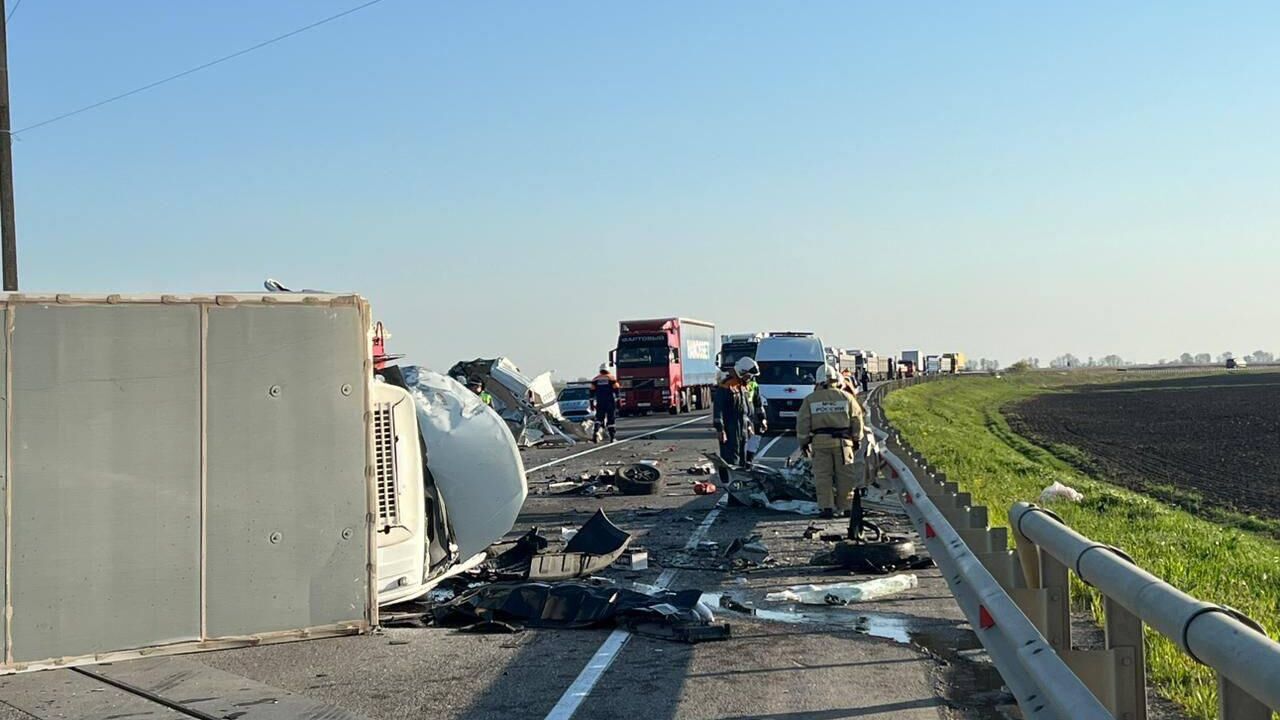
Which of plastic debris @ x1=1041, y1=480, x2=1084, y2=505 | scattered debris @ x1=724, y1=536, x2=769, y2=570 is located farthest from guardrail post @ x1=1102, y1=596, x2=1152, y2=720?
plastic debris @ x1=1041, y1=480, x2=1084, y2=505

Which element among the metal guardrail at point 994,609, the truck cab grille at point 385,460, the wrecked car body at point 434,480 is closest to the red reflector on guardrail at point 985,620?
the metal guardrail at point 994,609

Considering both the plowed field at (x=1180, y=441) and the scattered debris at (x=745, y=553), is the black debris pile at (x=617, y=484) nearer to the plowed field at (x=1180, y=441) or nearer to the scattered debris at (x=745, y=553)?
the scattered debris at (x=745, y=553)

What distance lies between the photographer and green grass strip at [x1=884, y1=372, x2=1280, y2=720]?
24.0 feet

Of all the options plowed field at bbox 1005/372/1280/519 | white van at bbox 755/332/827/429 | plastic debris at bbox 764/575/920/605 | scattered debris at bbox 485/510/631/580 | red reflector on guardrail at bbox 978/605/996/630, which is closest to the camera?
red reflector on guardrail at bbox 978/605/996/630

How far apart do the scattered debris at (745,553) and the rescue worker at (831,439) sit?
0.98 metres

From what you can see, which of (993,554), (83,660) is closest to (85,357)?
(83,660)

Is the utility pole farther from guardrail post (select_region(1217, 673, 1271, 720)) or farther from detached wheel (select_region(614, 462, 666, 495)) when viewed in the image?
guardrail post (select_region(1217, 673, 1271, 720))

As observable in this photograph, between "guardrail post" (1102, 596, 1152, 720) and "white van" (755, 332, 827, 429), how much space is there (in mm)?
29417

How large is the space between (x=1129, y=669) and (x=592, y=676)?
3.59 metres

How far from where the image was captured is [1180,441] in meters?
40.3

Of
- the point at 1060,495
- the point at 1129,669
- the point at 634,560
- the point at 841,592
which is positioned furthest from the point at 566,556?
the point at 1060,495

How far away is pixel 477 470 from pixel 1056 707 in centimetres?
643

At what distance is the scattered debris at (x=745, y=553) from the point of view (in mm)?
11630

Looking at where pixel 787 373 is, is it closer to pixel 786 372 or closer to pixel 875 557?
pixel 786 372
